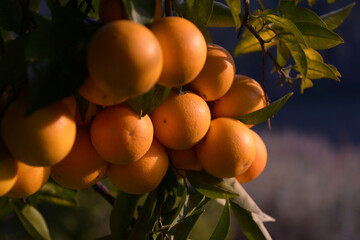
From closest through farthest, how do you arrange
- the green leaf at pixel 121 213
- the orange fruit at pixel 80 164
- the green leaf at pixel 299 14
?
1. the orange fruit at pixel 80 164
2. the green leaf at pixel 299 14
3. the green leaf at pixel 121 213

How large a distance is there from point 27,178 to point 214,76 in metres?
0.23

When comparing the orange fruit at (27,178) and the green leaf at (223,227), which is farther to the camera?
the green leaf at (223,227)

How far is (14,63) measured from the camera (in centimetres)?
32

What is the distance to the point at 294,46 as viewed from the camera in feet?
1.59

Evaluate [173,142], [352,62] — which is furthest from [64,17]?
[352,62]

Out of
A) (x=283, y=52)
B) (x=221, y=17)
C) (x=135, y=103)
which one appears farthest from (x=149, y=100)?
(x=283, y=52)

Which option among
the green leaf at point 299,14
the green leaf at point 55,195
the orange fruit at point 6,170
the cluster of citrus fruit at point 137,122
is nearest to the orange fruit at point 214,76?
the cluster of citrus fruit at point 137,122

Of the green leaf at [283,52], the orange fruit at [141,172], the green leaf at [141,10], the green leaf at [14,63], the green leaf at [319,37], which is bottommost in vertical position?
the orange fruit at [141,172]

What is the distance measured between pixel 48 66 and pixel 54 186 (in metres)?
0.40

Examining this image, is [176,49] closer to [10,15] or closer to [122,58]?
[122,58]

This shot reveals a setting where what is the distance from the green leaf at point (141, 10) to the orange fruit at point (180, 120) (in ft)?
0.36

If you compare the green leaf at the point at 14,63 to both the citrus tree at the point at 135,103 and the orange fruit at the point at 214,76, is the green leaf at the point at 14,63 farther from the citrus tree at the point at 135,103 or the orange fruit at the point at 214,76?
the orange fruit at the point at 214,76

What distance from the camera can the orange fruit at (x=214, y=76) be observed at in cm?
43

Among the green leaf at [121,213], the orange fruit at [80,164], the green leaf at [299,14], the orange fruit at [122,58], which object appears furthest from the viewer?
the green leaf at [121,213]
